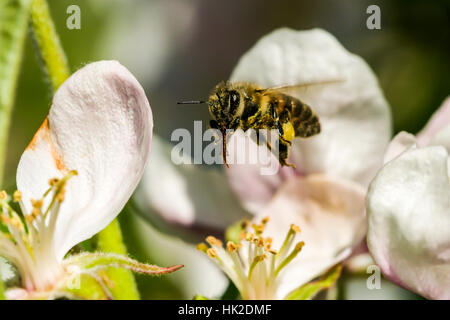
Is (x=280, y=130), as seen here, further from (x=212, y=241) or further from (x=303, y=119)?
(x=212, y=241)

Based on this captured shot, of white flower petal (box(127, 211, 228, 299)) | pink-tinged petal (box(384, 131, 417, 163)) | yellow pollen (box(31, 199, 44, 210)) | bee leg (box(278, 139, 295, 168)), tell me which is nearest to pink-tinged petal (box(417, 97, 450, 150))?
pink-tinged petal (box(384, 131, 417, 163))

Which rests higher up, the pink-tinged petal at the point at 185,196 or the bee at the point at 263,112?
the bee at the point at 263,112

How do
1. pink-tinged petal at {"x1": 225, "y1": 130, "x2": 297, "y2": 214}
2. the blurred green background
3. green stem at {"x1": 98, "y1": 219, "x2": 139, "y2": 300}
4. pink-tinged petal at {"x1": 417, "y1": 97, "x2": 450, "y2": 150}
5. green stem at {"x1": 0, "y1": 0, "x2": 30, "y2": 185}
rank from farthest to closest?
the blurred green background → pink-tinged petal at {"x1": 225, "y1": 130, "x2": 297, "y2": 214} → pink-tinged petal at {"x1": 417, "y1": 97, "x2": 450, "y2": 150} → green stem at {"x1": 98, "y1": 219, "x2": 139, "y2": 300} → green stem at {"x1": 0, "y1": 0, "x2": 30, "y2": 185}

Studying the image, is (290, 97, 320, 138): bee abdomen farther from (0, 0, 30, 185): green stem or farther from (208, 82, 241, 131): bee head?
(0, 0, 30, 185): green stem

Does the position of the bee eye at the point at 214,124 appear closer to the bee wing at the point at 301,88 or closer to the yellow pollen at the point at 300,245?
the bee wing at the point at 301,88

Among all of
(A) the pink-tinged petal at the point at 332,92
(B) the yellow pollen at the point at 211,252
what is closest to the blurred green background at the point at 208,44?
(A) the pink-tinged petal at the point at 332,92

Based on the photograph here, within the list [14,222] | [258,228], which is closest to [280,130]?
[258,228]
